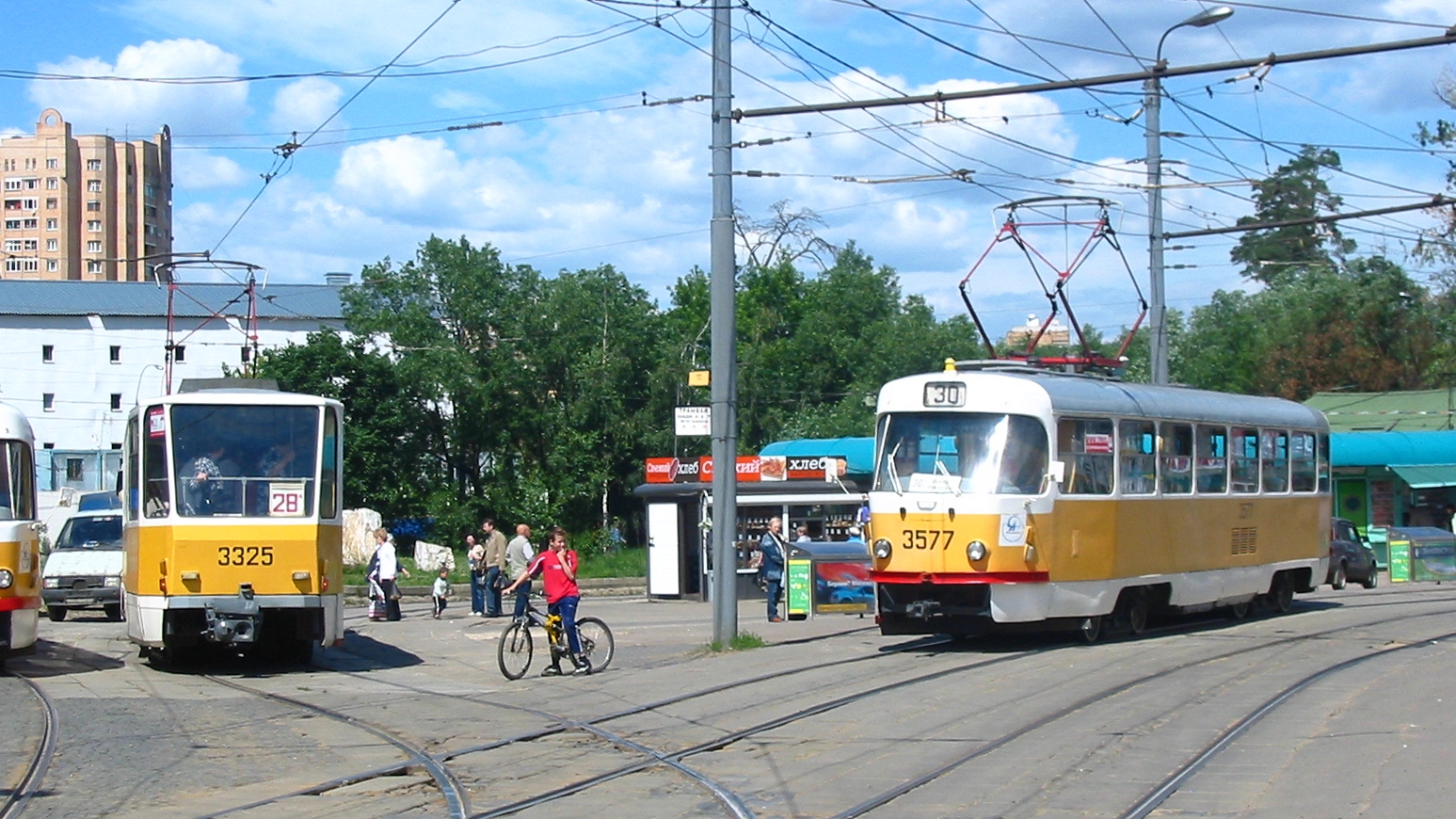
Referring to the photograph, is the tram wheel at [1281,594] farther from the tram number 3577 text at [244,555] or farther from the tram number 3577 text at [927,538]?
the tram number 3577 text at [244,555]

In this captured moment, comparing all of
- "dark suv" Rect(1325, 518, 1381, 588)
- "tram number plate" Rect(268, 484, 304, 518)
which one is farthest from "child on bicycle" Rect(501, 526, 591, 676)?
"dark suv" Rect(1325, 518, 1381, 588)

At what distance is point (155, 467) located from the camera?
17516 millimetres

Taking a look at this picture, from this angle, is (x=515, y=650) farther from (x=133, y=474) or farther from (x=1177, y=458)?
(x=1177, y=458)

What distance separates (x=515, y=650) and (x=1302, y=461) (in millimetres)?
13187

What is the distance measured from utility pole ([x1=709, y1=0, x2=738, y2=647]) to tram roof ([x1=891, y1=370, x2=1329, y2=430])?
2.35 m

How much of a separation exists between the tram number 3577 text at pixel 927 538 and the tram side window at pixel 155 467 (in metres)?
8.08

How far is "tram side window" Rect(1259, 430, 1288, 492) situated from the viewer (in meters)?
23.2

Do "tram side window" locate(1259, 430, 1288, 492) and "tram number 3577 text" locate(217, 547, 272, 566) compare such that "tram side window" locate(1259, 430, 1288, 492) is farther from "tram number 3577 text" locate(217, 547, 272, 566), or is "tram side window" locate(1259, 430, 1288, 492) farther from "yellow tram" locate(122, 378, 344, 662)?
"tram number 3577 text" locate(217, 547, 272, 566)

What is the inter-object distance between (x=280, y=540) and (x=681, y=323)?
61086 mm

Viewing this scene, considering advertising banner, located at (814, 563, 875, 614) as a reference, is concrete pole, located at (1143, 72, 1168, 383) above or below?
above

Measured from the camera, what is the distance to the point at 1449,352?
58.9 meters

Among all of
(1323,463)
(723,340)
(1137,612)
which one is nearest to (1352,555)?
(1323,463)

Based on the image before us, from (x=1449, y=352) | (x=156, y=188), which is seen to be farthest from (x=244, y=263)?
(x=156, y=188)

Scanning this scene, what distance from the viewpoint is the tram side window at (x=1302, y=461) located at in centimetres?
2417
